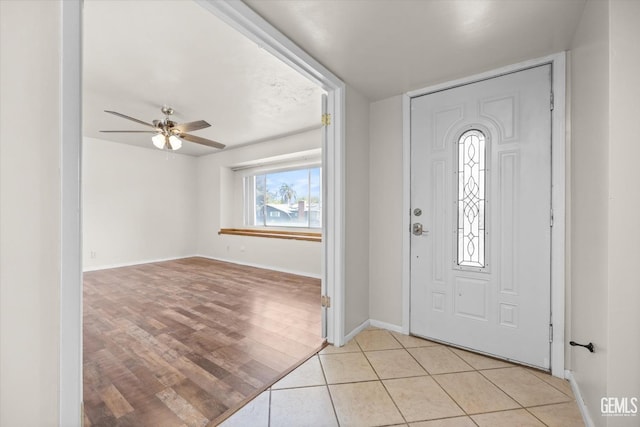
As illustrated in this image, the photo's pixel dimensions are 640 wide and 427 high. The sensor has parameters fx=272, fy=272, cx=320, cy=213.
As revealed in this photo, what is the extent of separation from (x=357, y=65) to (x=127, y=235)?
5.57 metres

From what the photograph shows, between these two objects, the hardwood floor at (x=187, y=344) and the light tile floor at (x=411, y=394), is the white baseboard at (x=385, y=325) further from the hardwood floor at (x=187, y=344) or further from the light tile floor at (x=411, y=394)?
the hardwood floor at (x=187, y=344)

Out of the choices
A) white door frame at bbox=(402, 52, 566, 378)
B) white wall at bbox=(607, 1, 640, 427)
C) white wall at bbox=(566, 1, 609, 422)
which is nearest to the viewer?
white wall at bbox=(607, 1, 640, 427)

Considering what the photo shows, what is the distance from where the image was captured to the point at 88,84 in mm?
2811

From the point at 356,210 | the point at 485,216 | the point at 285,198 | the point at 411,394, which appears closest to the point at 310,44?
the point at 356,210

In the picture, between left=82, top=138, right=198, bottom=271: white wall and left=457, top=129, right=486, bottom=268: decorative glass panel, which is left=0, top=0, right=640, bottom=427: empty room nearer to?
left=457, top=129, right=486, bottom=268: decorative glass panel

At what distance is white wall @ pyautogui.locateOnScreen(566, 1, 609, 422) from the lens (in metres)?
1.26

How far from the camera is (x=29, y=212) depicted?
83 cm

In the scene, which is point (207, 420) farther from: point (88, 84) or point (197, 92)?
point (88, 84)

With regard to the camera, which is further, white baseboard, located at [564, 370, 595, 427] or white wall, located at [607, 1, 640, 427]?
white baseboard, located at [564, 370, 595, 427]

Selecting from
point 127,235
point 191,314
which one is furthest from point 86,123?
point 191,314

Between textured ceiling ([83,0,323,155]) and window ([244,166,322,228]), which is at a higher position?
textured ceiling ([83,0,323,155])

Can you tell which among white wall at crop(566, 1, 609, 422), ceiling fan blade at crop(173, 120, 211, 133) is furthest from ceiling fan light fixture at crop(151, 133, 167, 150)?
white wall at crop(566, 1, 609, 422)

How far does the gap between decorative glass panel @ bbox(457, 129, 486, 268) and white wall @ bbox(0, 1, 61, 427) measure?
2427 mm

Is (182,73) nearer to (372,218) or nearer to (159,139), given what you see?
(159,139)
